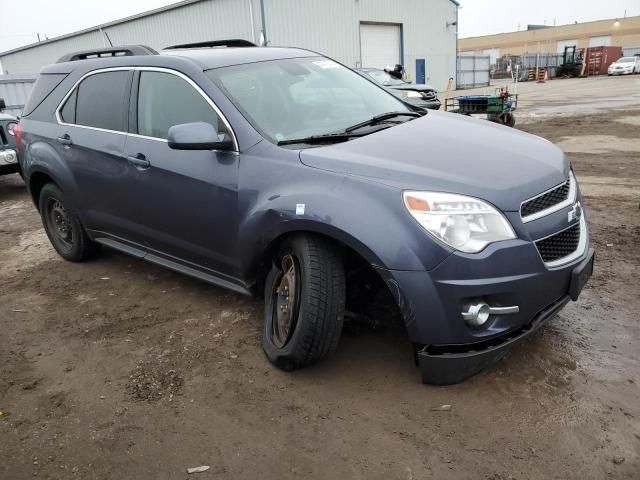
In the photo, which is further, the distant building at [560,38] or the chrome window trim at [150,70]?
the distant building at [560,38]

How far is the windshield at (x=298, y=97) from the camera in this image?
131 inches

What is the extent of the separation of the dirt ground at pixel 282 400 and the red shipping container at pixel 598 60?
51.6m

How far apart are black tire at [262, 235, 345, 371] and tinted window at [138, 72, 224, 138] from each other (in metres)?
0.98

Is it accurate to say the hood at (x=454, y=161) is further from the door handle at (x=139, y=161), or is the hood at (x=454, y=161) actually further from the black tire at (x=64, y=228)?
the black tire at (x=64, y=228)

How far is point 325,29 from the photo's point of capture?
2609cm

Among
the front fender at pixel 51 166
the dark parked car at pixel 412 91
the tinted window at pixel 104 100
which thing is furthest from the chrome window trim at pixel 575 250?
the dark parked car at pixel 412 91

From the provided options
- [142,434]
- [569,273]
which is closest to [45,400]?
[142,434]

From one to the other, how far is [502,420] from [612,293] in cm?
176

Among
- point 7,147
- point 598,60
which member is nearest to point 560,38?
point 598,60

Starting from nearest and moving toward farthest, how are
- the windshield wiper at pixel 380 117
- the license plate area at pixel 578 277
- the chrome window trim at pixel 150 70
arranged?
1. the license plate area at pixel 578 277
2. the chrome window trim at pixel 150 70
3. the windshield wiper at pixel 380 117

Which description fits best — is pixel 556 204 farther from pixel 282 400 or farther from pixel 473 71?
pixel 473 71

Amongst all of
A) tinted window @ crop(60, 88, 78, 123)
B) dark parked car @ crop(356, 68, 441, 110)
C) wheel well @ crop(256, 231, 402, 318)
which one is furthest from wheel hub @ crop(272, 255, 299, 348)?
dark parked car @ crop(356, 68, 441, 110)

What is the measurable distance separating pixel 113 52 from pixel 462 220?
11.1ft

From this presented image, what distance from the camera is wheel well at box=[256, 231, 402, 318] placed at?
2.96 meters
